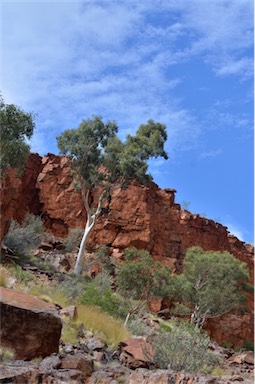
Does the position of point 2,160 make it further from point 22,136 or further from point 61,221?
point 61,221

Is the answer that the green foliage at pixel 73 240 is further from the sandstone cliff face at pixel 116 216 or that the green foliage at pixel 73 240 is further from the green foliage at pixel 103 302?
the green foliage at pixel 103 302

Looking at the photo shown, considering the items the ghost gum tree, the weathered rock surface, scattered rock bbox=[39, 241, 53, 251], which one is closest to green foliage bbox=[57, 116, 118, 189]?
the ghost gum tree

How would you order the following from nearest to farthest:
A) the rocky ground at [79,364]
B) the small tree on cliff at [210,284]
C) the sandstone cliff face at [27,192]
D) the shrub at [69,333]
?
1. the rocky ground at [79,364]
2. the shrub at [69,333]
3. the small tree on cliff at [210,284]
4. the sandstone cliff face at [27,192]

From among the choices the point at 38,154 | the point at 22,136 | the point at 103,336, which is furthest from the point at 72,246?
the point at 103,336

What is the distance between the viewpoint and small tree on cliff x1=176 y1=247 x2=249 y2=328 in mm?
30594

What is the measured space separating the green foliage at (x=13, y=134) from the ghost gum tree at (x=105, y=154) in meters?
9.52

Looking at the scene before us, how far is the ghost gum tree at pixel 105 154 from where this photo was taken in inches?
1083

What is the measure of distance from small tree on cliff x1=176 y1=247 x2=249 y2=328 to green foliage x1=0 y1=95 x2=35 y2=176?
52.7 feet

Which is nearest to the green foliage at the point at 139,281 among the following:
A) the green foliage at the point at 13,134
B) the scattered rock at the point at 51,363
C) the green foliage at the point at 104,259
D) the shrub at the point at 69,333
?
the green foliage at the point at 13,134

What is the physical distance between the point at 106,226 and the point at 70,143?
15.3 metres

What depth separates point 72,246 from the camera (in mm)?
35094

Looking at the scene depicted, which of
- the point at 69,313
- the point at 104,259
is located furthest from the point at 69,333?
the point at 104,259

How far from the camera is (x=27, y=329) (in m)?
6.16

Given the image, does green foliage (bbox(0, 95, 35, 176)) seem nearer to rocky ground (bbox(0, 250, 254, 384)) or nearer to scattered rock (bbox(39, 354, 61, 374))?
rocky ground (bbox(0, 250, 254, 384))
